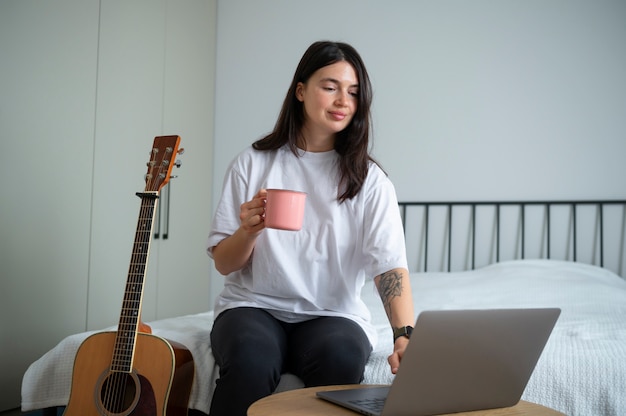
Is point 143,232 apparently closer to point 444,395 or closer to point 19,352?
point 444,395

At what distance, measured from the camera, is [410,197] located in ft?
10.2

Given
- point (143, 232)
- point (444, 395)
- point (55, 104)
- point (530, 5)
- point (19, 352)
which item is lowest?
point (19, 352)

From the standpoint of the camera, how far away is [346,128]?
155 centimetres

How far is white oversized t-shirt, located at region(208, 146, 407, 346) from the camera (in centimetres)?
143

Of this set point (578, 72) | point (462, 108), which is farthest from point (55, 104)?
point (578, 72)

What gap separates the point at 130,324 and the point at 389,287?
1.87 ft

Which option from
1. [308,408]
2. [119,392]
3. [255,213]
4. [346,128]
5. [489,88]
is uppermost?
[489,88]

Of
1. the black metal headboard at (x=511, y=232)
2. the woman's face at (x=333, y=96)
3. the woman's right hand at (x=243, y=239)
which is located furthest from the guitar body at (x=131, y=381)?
the black metal headboard at (x=511, y=232)

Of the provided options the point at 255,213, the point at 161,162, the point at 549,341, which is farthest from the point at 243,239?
the point at 549,341

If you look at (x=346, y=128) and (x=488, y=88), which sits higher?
(x=488, y=88)

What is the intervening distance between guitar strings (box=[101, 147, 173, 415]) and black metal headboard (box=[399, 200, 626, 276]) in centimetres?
181

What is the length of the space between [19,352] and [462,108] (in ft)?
7.15

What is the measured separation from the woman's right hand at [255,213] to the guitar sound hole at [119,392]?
0.43 m

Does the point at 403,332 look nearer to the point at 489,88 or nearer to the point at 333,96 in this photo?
the point at 333,96
